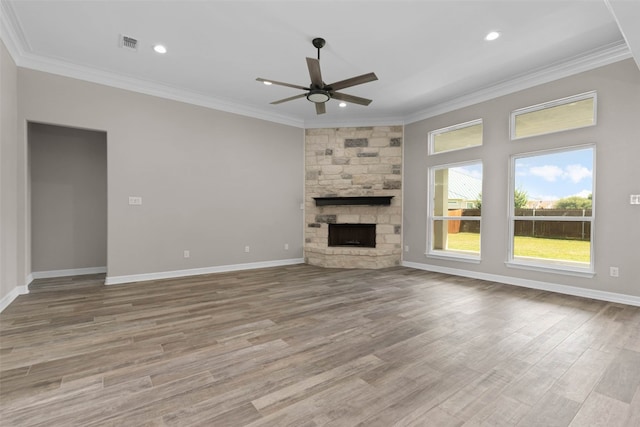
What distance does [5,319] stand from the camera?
9.84 ft

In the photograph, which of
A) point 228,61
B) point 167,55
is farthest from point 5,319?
point 228,61

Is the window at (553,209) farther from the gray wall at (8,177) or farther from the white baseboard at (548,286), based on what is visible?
the gray wall at (8,177)

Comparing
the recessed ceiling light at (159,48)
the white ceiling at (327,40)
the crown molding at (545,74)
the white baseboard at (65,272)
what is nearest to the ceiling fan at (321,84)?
the white ceiling at (327,40)

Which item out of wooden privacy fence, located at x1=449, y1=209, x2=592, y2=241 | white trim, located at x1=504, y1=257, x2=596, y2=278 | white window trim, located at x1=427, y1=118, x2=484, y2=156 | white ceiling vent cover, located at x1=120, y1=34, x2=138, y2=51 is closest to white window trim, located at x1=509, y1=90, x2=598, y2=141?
white window trim, located at x1=427, y1=118, x2=484, y2=156

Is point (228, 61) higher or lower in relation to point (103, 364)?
higher

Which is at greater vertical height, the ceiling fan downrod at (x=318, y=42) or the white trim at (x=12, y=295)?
the ceiling fan downrod at (x=318, y=42)

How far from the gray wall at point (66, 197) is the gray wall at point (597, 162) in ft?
21.3

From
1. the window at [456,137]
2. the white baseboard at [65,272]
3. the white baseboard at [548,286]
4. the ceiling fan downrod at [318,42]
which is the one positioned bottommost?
the white baseboard at [65,272]

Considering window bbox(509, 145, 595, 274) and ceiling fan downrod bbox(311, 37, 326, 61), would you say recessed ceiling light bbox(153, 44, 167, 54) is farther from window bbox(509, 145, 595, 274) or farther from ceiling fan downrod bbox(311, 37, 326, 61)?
window bbox(509, 145, 595, 274)

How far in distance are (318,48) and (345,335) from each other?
133 inches

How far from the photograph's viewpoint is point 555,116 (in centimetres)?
426

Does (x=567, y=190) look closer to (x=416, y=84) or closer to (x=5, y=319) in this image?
(x=416, y=84)

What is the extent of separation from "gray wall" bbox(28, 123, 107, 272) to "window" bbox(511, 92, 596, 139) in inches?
285

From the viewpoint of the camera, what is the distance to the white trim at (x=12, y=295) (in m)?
3.30
